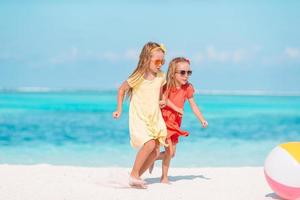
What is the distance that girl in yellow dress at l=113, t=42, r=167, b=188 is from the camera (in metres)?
6.99

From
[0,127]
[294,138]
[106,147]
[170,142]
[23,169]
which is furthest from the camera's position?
[0,127]

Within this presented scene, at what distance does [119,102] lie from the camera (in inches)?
275

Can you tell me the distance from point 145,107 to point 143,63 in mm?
493

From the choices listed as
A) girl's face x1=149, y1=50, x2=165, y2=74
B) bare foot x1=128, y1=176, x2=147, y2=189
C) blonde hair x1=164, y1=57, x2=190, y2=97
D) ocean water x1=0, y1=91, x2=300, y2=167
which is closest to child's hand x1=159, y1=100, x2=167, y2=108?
blonde hair x1=164, y1=57, x2=190, y2=97

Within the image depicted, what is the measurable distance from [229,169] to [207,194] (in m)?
2.22

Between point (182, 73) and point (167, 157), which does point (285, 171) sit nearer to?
point (167, 157)

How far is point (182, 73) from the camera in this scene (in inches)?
288

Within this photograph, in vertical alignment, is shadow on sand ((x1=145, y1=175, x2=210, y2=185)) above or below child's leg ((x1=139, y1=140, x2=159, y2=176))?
below

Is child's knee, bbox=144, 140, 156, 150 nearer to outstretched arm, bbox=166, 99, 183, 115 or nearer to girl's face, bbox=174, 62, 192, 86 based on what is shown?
outstretched arm, bbox=166, 99, 183, 115

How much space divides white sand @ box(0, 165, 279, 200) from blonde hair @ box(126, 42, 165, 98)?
3.64 feet

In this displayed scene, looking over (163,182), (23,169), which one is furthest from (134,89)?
(23,169)

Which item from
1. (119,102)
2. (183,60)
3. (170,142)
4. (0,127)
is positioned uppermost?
(183,60)

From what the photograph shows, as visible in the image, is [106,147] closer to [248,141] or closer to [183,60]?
[248,141]

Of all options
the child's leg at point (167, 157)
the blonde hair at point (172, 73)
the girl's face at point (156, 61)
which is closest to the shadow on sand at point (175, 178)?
the child's leg at point (167, 157)
